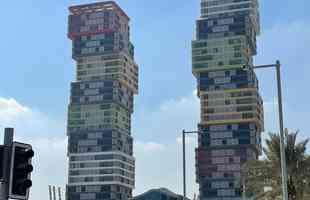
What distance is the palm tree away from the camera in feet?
137

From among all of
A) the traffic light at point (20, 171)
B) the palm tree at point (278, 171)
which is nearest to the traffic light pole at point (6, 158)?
the traffic light at point (20, 171)

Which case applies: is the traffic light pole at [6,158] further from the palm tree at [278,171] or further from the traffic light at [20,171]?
the palm tree at [278,171]

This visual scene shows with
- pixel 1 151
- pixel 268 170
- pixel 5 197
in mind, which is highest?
pixel 268 170

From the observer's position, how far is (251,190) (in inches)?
1788

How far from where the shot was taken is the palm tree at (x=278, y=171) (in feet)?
137

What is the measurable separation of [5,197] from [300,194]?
120 ft

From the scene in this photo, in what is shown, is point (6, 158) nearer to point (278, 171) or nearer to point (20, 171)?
point (20, 171)

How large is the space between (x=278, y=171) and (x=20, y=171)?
35627 millimetres

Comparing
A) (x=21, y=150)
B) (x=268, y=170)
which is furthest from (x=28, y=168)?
(x=268, y=170)

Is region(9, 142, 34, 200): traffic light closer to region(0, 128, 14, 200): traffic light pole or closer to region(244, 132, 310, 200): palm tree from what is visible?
region(0, 128, 14, 200): traffic light pole

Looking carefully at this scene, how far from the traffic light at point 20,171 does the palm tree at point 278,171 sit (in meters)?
34.6

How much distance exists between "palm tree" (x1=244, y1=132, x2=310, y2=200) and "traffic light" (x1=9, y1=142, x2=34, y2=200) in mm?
34646

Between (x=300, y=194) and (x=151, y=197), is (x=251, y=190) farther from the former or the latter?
(x=151, y=197)

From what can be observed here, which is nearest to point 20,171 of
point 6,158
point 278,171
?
point 6,158
